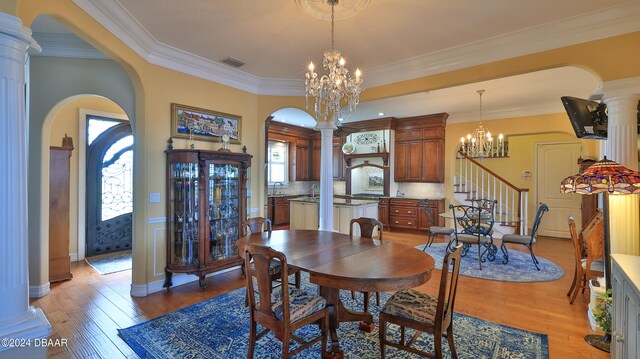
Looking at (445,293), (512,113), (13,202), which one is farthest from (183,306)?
(512,113)

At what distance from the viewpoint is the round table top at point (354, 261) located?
1.80 m

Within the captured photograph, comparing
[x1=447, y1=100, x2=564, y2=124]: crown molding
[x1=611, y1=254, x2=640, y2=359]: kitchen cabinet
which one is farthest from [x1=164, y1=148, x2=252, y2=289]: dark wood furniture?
[x1=447, y1=100, x2=564, y2=124]: crown molding

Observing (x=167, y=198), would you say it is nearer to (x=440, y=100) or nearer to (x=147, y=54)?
(x=147, y=54)

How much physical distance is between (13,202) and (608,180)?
3.69 meters

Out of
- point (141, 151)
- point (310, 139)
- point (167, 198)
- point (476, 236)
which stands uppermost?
point (310, 139)

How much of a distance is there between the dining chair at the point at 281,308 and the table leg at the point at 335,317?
12 cm

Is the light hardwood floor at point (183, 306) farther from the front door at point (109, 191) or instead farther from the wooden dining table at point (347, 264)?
the wooden dining table at point (347, 264)

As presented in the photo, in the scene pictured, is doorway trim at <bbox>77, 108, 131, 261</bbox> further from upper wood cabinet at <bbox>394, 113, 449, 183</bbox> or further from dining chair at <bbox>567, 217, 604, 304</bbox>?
dining chair at <bbox>567, 217, 604, 304</bbox>

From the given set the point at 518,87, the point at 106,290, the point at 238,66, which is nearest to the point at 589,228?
the point at 518,87

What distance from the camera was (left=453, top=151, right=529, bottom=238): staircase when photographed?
6105 mm

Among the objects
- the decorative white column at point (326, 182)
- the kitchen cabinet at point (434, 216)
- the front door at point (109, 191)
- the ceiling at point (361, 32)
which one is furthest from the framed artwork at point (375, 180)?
the front door at point (109, 191)

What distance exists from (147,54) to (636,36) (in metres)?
4.83

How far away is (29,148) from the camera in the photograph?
10.9ft

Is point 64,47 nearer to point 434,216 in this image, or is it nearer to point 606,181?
point 606,181
